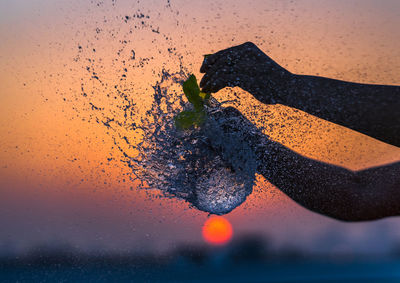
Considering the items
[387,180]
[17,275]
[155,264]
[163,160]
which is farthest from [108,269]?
[387,180]

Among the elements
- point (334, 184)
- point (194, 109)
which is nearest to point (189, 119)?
point (194, 109)

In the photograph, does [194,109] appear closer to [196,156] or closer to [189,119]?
[189,119]

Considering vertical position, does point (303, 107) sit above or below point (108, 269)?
above

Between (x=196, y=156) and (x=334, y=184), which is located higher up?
(x=334, y=184)

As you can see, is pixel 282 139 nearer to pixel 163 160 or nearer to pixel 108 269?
pixel 163 160

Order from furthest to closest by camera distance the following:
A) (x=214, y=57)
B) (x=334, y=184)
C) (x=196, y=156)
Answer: (x=334, y=184)
(x=196, y=156)
(x=214, y=57)

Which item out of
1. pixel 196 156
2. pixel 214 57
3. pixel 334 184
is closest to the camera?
pixel 214 57

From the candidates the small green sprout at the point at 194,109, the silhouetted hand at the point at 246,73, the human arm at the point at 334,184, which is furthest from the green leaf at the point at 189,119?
the human arm at the point at 334,184
